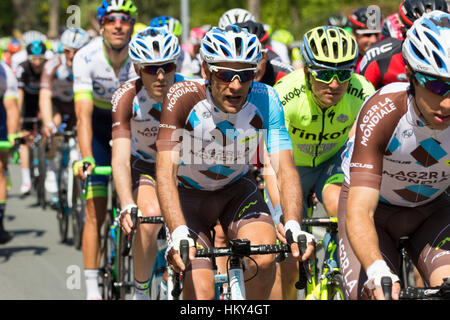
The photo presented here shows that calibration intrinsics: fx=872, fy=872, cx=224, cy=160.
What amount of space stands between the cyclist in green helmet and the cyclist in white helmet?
5.40 meters

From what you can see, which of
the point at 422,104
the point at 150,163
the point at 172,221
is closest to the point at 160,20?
the point at 150,163

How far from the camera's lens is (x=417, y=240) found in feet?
15.6

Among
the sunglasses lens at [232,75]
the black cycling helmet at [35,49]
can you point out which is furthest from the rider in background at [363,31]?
the black cycling helmet at [35,49]

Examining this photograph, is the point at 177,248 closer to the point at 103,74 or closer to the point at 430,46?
the point at 430,46

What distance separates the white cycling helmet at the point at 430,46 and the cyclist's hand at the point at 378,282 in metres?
0.89

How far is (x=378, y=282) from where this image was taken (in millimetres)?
3779

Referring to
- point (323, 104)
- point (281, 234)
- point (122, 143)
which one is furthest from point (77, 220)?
point (281, 234)

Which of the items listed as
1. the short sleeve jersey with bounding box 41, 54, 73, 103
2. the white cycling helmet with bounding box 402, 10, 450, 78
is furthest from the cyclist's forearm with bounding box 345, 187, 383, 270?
the short sleeve jersey with bounding box 41, 54, 73, 103

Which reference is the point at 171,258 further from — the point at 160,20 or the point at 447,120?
the point at 160,20

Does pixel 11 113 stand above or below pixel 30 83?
below

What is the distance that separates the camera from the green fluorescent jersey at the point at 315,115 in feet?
21.1

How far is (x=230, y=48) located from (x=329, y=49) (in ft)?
4.18

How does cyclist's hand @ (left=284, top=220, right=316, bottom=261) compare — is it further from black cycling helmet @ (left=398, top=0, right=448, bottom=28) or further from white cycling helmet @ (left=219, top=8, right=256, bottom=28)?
white cycling helmet @ (left=219, top=8, right=256, bottom=28)

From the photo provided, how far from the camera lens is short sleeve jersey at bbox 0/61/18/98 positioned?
10.5 m
